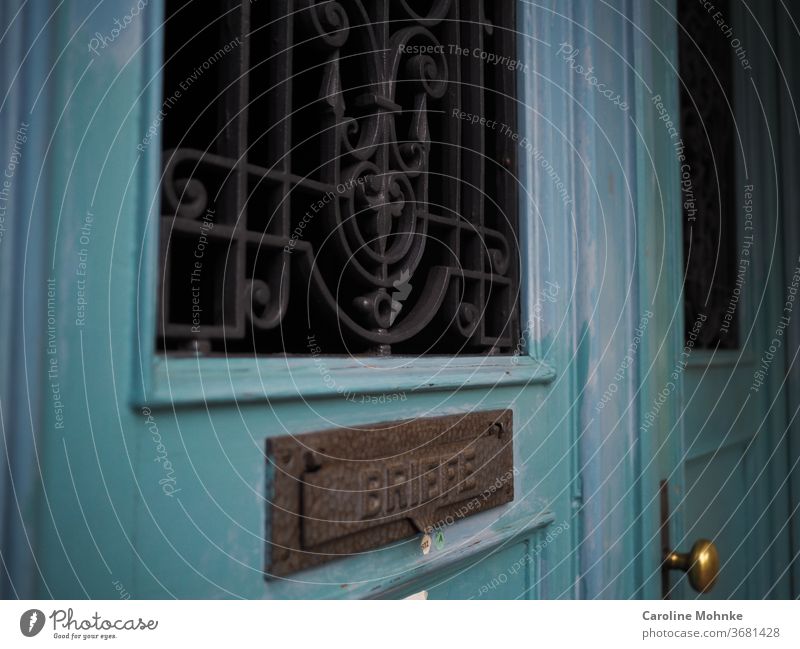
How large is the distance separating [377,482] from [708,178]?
819mm

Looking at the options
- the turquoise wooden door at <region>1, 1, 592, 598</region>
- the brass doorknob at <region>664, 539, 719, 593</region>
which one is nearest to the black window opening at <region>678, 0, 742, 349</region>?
the brass doorknob at <region>664, 539, 719, 593</region>

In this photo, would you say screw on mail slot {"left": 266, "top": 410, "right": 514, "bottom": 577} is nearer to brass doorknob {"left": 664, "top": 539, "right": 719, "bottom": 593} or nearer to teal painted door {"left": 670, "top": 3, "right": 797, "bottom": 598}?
brass doorknob {"left": 664, "top": 539, "right": 719, "bottom": 593}

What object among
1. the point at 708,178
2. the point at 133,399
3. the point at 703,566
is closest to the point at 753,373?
the point at 708,178

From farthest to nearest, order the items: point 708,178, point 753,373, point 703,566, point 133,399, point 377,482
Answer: point 753,373, point 708,178, point 703,566, point 377,482, point 133,399

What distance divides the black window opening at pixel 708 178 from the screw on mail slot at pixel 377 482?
1.76 feet

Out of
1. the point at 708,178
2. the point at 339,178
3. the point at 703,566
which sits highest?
the point at 708,178

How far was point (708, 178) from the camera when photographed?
3.44 feet

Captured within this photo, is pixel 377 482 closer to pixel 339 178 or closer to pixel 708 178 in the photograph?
pixel 339 178

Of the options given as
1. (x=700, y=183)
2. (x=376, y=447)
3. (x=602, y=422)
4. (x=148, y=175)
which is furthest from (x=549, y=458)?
(x=700, y=183)

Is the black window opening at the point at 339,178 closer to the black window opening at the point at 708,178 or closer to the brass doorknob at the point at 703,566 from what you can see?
the brass doorknob at the point at 703,566

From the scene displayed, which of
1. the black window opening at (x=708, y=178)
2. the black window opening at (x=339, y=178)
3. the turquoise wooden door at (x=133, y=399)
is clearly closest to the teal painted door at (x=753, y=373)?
the black window opening at (x=708, y=178)

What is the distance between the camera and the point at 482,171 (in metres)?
0.60

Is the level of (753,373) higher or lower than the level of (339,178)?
lower

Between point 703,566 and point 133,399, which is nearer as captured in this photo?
point 133,399
